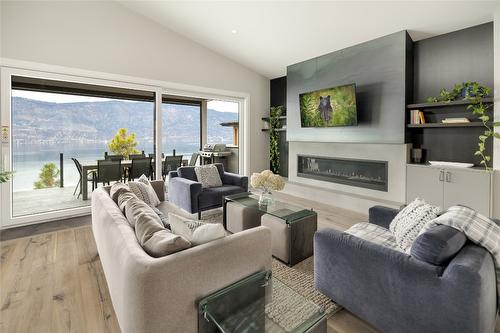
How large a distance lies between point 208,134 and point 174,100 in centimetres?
110

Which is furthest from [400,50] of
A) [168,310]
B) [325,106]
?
[168,310]

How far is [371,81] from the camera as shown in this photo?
4.38 metres

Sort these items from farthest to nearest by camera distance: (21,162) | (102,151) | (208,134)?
(208,134) < (102,151) < (21,162)

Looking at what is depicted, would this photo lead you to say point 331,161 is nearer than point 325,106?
No

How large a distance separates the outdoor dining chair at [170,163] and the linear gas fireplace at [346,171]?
2625mm

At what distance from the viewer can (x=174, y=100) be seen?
5.42 m

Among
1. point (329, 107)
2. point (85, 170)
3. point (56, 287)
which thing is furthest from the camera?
point (329, 107)

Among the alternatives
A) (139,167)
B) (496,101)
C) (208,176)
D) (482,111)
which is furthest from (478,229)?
(139,167)

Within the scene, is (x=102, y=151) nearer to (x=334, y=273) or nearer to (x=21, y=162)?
(x=21, y=162)

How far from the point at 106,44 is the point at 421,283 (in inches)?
200

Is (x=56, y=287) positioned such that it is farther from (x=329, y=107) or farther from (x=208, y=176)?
(x=329, y=107)

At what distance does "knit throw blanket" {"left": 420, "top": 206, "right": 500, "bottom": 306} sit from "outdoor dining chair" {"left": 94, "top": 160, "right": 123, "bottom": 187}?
4.59 m

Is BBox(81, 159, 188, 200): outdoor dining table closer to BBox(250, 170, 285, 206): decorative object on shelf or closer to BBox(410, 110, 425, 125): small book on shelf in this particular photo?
BBox(250, 170, 285, 206): decorative object on shelf

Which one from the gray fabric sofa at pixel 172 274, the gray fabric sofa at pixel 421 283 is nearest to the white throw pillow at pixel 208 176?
the gray fabric sofa at pixel 172 274
